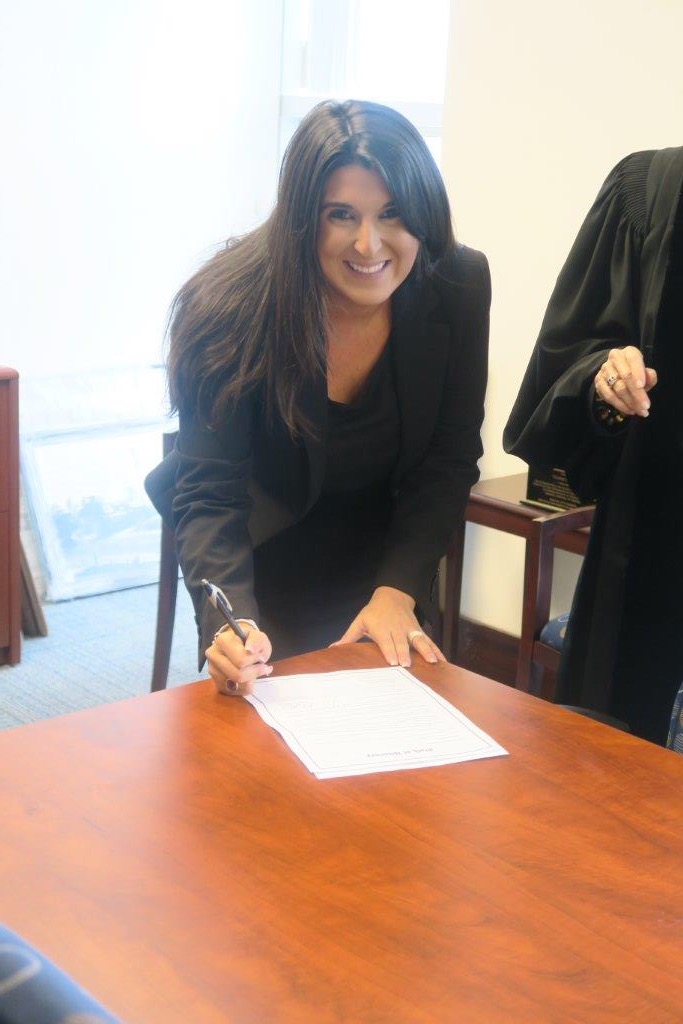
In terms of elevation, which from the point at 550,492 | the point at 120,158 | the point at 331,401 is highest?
the point at 120,158

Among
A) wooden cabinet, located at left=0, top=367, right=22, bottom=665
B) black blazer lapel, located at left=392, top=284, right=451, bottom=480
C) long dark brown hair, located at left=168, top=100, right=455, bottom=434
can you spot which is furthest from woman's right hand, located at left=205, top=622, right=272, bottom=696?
wooden cabinet, located at left=0, top=367, right=22, bottom=665

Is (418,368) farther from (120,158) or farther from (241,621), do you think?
(120,158)

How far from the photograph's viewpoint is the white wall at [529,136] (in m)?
3.17

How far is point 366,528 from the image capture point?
219cm

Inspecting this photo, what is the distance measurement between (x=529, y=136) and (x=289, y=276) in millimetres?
1880

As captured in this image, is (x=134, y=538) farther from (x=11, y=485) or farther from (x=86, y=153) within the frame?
(x=86, y=153)

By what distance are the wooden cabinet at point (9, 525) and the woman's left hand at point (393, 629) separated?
2140mm

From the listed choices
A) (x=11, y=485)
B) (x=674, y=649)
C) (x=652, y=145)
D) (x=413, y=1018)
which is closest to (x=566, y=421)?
(x=674, y=649)

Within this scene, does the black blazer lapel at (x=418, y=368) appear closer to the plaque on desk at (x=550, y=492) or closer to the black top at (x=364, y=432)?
the black top at (x=364, y=432)

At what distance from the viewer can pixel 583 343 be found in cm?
200

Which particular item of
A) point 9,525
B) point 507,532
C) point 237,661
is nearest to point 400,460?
point 237,661

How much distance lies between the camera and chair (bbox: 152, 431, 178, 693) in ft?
10.5

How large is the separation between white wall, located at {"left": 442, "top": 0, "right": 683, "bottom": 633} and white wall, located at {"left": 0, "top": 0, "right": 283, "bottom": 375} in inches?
56.0

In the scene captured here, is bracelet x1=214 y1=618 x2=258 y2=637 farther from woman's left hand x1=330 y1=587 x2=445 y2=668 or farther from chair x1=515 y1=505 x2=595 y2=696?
chair x1=515 y1=505 x2=595 y2=696
